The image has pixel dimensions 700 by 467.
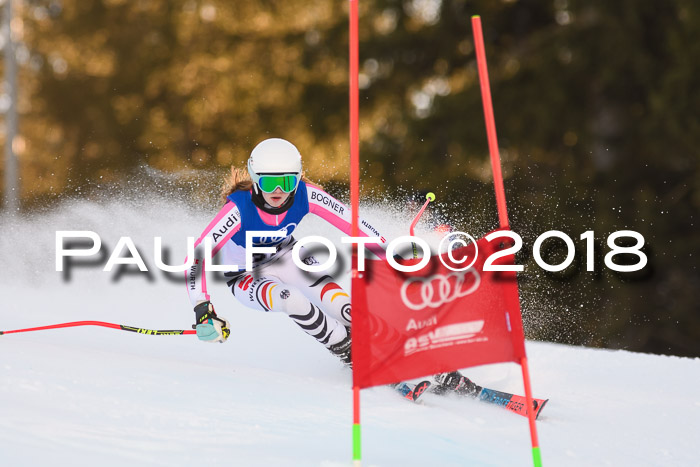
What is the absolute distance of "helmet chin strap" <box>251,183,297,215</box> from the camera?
16.4ft

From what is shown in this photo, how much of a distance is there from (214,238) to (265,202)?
34 cm

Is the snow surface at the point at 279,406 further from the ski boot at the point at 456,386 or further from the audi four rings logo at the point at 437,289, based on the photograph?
the audi four rings logo at the point at 437,289

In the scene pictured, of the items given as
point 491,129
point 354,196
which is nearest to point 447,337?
point 354,196

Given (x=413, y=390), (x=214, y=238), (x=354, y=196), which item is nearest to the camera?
(x=354, y=196)

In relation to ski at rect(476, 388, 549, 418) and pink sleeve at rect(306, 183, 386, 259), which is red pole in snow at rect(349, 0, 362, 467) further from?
pink sleeve at rect(306, 183, 386, 259)

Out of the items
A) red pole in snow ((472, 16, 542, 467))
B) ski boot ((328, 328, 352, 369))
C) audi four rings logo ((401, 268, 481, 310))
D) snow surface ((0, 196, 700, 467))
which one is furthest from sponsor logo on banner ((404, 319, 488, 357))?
ski boot ((328, 328, 352, 369))

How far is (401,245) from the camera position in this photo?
522cm

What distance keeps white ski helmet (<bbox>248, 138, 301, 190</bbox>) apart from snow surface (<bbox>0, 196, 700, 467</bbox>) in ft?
3.67

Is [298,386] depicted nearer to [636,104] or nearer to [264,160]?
[264,160]

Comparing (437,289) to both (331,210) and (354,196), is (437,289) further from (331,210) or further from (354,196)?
(331,210)

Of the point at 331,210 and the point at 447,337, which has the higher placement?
the point at 331,210

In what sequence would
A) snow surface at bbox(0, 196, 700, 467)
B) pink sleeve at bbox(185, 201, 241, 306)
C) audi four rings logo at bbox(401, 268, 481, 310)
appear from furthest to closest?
pink sleeve at bbox(185, 201, 241, 306)
snow surface at bbox(0, 196, 700, 467)
audi four rings logo at bbox(401, 268, 481, 310)

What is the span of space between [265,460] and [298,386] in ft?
4.48

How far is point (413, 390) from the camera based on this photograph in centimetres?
477
